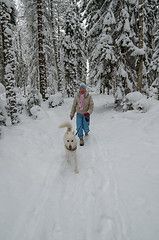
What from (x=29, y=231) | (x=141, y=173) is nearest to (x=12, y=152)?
(x=29, y=231)

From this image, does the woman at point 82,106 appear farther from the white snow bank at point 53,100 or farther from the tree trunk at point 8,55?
the white snow bank at point 53,100

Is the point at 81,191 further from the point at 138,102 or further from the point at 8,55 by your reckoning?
the point at 138,102

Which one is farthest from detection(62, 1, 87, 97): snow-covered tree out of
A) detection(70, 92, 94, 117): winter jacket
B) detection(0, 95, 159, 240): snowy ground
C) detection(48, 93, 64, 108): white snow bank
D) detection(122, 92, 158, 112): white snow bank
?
detection(0, 95, 159, 240): snowy ground

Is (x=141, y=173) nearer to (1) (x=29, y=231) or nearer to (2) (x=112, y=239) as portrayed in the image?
(2) (x=112, y=239)

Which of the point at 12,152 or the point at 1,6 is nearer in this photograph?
the point at 12,152

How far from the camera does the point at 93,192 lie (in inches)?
116

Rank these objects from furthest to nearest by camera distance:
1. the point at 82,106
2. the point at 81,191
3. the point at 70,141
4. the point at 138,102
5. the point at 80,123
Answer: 1. the point at 138,102
2. the point at 80,123
3. the point at 82,106
4. the point at 70,141
5. the point at 81,191

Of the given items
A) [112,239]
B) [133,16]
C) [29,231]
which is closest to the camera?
[112,239]

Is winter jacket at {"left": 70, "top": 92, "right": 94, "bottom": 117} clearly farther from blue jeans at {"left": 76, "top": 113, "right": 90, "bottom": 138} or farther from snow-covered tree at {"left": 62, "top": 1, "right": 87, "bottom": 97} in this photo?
snow-covered tree at {"left": 62, "top": 1, "right": 87, "bottom": 97}

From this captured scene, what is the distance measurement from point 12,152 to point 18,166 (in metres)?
0.56

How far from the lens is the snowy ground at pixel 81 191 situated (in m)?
2.17

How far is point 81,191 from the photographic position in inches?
118

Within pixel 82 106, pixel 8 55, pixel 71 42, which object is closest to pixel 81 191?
pixel 82 106

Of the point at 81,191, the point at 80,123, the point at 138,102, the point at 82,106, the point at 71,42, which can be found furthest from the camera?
the point at 71,42
